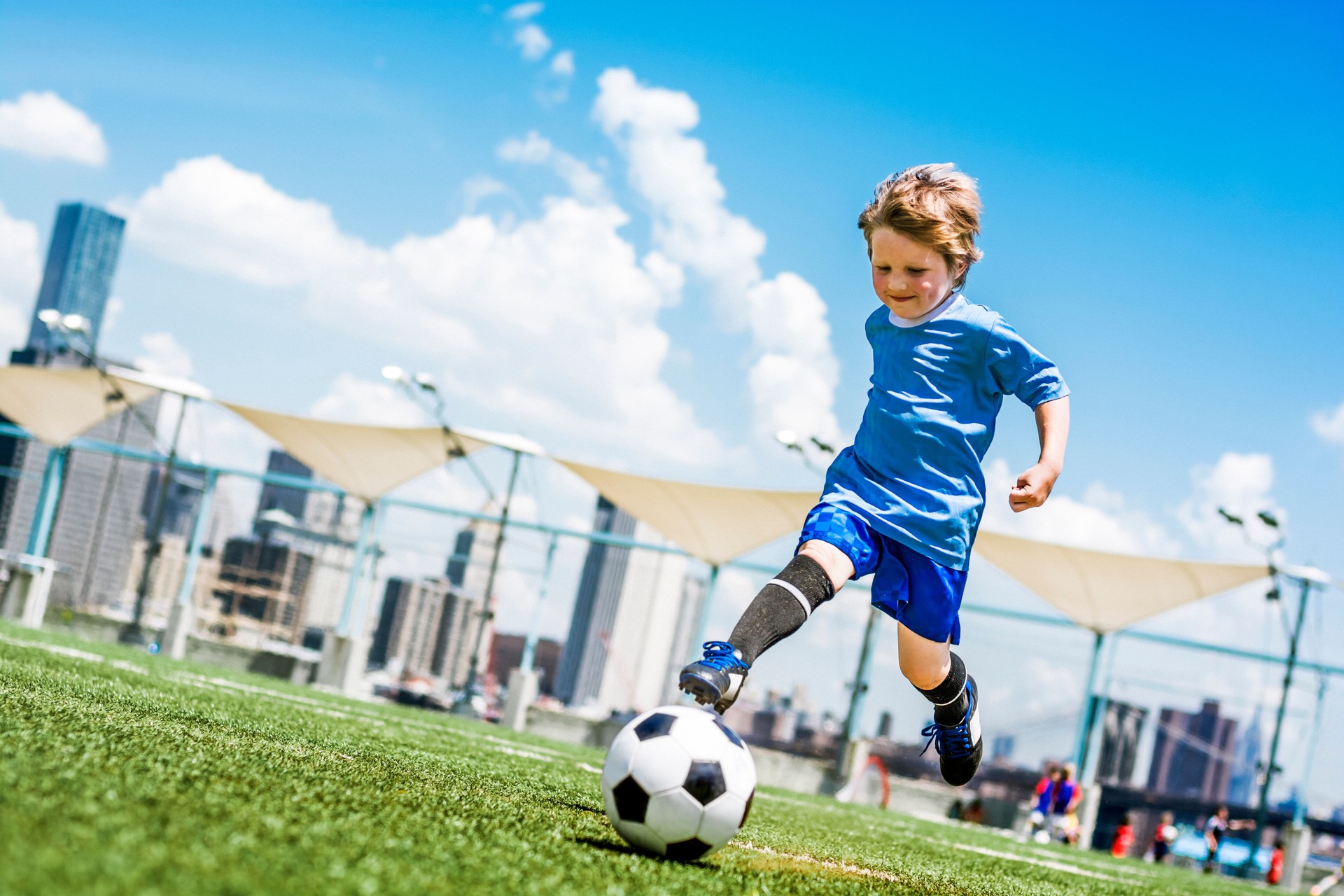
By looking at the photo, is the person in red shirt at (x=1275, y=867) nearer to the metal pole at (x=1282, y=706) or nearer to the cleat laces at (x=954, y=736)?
the metal pole at (x=1282, y=706)

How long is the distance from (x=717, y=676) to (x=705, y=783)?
30 cm

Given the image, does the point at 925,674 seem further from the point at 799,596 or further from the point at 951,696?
the point at 799,596

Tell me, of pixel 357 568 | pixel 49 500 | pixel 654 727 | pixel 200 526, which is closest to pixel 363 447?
pixel 357 568

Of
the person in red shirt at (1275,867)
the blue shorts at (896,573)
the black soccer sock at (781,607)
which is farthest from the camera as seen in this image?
the person in red shirt at (1275,867)

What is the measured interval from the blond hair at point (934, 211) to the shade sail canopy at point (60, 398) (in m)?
20.9

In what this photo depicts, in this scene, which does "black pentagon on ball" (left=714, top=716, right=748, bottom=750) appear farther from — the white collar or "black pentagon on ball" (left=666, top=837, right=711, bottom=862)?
the white collar

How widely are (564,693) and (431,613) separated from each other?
95.1 ft

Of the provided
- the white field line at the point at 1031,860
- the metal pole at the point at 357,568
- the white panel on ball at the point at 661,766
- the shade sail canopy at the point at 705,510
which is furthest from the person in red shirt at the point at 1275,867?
the white panel on ball at the point at 661,766

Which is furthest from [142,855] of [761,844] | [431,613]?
[431,613]

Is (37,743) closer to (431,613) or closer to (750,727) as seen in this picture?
(750,727)

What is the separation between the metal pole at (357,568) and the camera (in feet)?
66.5

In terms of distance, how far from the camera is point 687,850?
9.56 feet

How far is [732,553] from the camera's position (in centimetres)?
2139

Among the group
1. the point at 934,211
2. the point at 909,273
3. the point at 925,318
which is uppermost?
the point at 934,211
